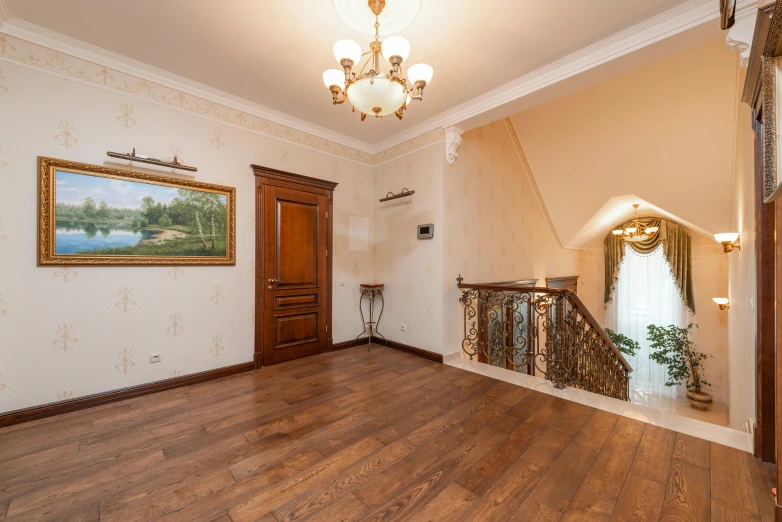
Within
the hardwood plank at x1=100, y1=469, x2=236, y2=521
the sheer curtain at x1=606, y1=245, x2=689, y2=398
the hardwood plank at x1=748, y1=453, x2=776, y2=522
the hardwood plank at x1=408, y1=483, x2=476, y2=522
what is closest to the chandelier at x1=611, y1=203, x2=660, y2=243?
the sheer curtain at x1=606, y1=245, x2=689, y2=398

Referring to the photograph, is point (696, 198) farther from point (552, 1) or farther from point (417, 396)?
point (417, 396)

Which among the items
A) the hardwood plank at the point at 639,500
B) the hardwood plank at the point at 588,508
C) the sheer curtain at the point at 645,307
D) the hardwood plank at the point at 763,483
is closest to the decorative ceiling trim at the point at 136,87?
the hardwood plank at the point at 588,508

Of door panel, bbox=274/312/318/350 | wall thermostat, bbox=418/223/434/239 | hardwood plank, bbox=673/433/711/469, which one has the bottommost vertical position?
hardwood plank, bbox=673/433/711/469

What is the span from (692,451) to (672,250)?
6.65 meters

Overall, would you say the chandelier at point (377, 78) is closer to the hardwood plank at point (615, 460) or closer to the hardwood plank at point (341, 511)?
the hardwood plank at point (341, 511)

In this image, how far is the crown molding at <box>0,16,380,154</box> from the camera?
8.03 feet

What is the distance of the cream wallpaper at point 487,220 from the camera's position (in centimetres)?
401

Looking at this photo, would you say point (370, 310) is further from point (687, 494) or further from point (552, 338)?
point (687, 494)

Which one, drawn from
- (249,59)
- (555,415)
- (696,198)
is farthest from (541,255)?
(249,59)

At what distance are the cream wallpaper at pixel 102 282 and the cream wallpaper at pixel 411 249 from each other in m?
1.64

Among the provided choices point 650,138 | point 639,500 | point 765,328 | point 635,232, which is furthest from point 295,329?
point 635,232

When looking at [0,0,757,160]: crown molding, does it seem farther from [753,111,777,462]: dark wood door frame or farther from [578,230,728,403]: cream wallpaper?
[578,230,728,403]: cream wallpaper

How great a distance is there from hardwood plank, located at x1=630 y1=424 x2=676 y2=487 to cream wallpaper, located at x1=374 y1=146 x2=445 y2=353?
2.05m

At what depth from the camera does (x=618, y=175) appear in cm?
463
